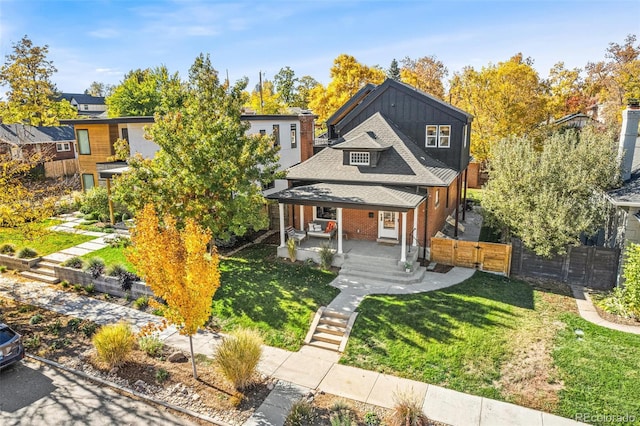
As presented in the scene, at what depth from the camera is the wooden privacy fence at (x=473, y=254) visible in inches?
687

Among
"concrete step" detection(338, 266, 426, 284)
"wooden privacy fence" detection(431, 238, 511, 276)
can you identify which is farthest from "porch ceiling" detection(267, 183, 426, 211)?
"concrete step" detection(338, 266, 426, 284)

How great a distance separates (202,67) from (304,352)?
1239 cm

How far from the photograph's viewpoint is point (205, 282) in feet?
33.5

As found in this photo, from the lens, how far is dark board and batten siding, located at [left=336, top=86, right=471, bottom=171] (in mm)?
21492

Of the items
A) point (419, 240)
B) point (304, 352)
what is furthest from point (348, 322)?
point (419, 240)

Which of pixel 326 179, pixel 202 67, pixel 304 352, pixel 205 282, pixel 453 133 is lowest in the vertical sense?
pixel 304 352

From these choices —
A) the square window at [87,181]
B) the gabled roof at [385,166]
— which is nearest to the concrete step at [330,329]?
the gabled roof at [385,166]

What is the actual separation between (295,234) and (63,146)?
37.2m

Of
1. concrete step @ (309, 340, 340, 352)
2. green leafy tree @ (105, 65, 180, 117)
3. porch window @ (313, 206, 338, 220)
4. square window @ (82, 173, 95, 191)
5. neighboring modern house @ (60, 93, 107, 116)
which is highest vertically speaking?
neighboring modern house @ (60, 93, 107, 116)

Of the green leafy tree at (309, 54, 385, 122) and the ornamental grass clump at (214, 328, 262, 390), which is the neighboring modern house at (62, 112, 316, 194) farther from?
the ornamental grass clump at (214, 328, 262, 390)

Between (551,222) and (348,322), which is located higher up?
(551,222)

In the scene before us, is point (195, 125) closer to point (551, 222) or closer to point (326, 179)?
point (326, 179)

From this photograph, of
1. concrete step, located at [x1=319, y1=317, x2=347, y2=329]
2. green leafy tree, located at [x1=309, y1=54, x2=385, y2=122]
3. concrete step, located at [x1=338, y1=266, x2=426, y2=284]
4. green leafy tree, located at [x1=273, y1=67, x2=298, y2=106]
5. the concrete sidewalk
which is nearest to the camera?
the concrete sidewalk

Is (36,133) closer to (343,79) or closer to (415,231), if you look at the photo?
(343,79)
